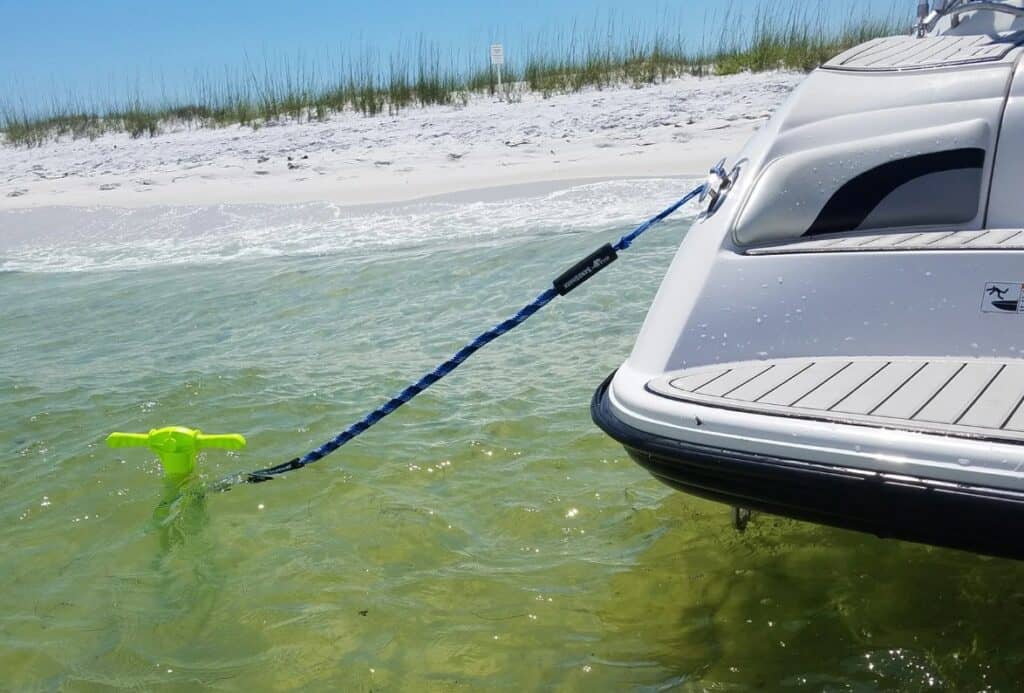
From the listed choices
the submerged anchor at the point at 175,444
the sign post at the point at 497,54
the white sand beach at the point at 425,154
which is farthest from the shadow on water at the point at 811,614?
the sign post at the point at 497,54

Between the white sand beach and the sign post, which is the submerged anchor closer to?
the white sand beach

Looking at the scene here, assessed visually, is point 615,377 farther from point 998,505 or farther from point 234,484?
point 234,484

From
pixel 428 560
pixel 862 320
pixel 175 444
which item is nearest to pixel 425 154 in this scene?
pixel 175 444

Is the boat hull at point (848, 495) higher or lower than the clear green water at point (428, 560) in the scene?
higher

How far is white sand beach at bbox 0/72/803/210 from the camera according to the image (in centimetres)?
1035

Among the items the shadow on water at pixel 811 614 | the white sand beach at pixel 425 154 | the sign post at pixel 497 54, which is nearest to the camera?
the shadow on water at pixel 811 614

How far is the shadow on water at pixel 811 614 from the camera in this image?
2.21m

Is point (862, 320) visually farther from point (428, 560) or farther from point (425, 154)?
Result: point (425, 154)

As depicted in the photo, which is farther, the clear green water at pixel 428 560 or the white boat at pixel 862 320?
the clear green water at pixel 428 560

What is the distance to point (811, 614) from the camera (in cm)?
243

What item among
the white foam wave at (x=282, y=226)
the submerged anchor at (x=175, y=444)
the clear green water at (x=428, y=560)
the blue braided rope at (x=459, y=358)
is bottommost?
the white foam wave at (x=282, y=226)

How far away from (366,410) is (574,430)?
3.02ft

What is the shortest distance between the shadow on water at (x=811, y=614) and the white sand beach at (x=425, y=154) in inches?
285

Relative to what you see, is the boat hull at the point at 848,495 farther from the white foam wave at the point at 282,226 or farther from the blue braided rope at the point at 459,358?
the white foam wave at the point at 282,226
